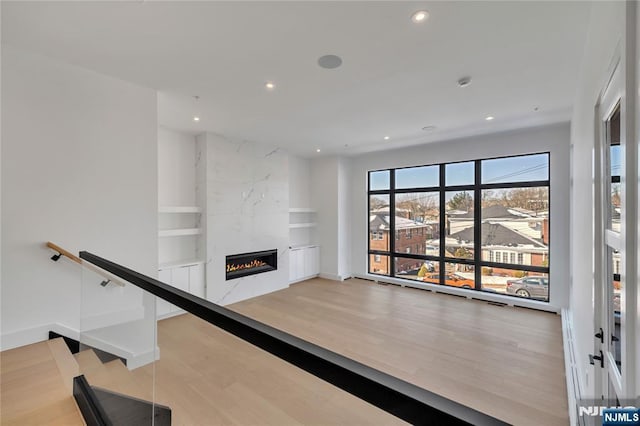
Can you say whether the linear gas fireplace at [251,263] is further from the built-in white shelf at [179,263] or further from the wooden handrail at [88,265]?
the wooden handrail at [88,265]

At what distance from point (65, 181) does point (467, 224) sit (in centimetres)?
620

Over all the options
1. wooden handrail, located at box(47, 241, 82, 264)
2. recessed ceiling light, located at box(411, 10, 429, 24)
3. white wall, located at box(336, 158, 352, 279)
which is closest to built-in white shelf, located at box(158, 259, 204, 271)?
wooden handrail, located at box(47, 241, 82, 264)

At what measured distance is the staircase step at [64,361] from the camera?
2.11m

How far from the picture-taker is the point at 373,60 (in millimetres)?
2627

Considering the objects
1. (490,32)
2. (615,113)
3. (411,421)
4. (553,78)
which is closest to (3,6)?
(411,421)

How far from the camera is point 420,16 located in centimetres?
204

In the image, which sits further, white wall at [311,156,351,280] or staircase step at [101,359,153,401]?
white wall at [311,156,351,280]

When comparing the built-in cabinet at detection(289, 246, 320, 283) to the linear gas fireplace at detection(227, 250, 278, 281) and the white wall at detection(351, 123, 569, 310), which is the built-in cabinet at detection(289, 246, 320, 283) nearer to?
the linear gas fireplace at detection(227, 250, 278, 281)

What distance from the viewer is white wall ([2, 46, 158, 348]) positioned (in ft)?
7.79

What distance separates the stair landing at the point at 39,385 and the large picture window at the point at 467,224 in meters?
5.88

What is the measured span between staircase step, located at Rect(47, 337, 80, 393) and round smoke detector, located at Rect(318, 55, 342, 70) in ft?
10.9

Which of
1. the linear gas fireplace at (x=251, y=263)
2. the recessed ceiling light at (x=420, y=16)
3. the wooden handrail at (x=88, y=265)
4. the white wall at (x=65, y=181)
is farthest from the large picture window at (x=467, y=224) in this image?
the wooden handrail at (x=88, y=265)

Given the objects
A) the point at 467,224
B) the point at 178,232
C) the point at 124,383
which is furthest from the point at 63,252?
the point at 467,224

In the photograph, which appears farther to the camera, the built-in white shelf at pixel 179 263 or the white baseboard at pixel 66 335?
the built-in white shelf at pixel 179 263
